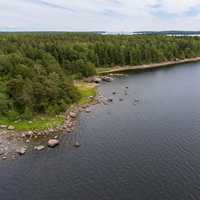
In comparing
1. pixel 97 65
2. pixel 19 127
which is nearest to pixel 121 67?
pixel 97 65

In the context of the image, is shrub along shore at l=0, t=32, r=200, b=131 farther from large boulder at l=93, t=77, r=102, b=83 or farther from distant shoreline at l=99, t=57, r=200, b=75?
large boulder at l=93, t=77, r=102, b=83

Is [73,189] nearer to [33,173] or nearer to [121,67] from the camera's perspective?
[33,173]

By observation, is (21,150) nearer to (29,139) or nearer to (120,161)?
(29,139)

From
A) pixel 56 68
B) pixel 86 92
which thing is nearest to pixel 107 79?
pixel 86 92

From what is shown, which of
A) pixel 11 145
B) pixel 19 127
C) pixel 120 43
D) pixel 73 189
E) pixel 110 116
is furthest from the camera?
pixel 120 43

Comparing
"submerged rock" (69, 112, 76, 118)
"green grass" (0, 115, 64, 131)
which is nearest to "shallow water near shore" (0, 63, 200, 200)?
"submerged rock" (69, 112, 76, 118)

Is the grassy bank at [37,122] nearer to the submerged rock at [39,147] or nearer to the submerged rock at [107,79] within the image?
the submerged rock at [39,147]

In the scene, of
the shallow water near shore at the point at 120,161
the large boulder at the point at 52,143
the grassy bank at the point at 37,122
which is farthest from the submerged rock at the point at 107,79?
the large boulder at the point at 52,143
